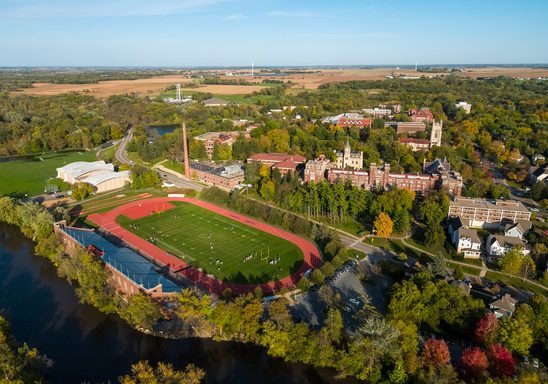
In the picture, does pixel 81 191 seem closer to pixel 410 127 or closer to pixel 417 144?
pixel 417 144

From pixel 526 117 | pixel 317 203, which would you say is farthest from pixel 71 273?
pixel 526 117

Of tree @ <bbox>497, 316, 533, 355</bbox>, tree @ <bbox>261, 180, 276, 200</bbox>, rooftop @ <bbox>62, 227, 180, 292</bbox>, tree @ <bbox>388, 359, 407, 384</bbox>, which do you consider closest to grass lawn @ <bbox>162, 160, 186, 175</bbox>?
tree @ <bbox>261, 180, 276, 200</bbox>

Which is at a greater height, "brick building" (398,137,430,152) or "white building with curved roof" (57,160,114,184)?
"brick building" (398,137,430,152)

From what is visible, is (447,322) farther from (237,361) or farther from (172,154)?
(172,154)

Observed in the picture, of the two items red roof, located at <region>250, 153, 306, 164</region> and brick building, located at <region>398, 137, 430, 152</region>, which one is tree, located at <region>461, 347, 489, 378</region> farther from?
brick building, located at <region>398, 137, 430, 152</region>

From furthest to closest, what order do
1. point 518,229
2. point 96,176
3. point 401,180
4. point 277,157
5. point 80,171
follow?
1. point 277,157
2. point 80,171
3. point 96,176
4. point 401,180
5. point 518,229

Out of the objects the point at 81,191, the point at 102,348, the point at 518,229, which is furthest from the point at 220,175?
the point at 518,229

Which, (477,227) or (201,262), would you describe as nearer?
(201,262)
